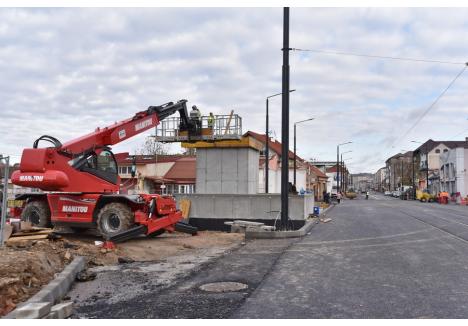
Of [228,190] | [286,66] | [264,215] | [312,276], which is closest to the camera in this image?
[312,276]

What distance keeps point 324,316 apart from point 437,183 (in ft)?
302

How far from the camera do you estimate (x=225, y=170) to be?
23.3 m

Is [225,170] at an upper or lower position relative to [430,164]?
lower

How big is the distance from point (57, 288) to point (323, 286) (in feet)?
13.6

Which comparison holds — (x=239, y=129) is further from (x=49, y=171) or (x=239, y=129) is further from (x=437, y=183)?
(x=437, y=183)

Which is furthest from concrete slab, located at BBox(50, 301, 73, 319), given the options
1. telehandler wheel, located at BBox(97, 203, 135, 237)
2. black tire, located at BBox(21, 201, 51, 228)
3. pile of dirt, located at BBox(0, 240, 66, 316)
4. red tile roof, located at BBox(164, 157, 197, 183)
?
red tile roof, located at BBox(164, 157, 197, 183)

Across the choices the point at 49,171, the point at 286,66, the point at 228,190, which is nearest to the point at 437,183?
the point at 228,190

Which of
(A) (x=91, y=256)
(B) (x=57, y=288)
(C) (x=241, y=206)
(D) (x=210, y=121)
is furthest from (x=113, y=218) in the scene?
(D) (x=210, y=121)

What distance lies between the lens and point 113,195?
13516 mm

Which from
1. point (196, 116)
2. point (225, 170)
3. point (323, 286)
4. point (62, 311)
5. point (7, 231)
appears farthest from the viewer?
point (225, 170)

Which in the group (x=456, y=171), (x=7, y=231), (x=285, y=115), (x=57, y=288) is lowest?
(x=57, y=288)

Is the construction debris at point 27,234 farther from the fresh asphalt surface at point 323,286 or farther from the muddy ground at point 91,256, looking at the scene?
the fresh asphalt surface at point 323,286

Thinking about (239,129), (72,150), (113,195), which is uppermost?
(239,129)

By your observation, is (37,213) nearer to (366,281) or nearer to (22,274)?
(22,274)
